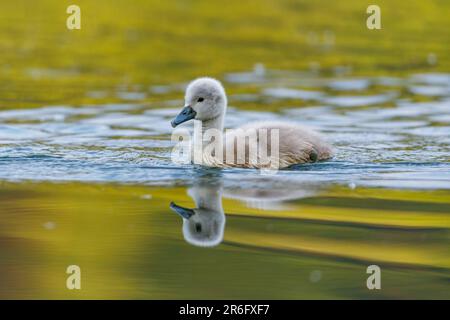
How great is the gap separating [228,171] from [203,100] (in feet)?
2.46

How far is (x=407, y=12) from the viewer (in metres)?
23.8

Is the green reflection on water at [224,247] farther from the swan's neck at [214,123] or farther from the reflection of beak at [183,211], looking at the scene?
the swan's neck at [214,123]

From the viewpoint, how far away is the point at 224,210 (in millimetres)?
7965

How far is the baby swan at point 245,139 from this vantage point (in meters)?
9.34

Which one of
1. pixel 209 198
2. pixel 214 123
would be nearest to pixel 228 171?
pixel 214 123

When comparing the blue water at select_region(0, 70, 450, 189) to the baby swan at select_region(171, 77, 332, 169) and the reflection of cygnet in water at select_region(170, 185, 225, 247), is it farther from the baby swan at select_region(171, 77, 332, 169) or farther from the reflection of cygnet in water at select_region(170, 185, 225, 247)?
the reflection of cygnet in water at select_region(170, 185, 225, 247)

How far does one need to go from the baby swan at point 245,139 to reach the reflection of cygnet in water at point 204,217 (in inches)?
26.9

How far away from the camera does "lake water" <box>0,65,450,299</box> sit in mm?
6309

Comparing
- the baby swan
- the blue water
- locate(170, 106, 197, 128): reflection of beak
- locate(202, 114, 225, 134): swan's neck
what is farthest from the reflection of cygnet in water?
locate(202, 114, 225, 134): swan's neck

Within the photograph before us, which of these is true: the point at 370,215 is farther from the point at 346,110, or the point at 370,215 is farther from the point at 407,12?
the point at 407,12

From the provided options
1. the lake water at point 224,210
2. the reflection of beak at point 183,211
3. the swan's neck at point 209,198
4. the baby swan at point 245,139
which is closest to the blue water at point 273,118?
the lake water at point 224,210

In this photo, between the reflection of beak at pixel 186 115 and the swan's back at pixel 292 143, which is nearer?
the reflection of beak at pixel 186 115
